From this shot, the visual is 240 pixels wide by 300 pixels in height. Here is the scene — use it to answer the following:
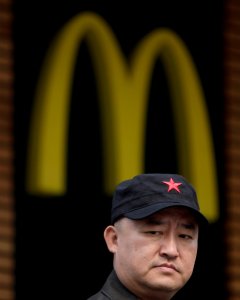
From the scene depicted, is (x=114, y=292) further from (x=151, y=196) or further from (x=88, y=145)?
(x=88, y=145)

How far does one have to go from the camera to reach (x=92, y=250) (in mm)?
8898

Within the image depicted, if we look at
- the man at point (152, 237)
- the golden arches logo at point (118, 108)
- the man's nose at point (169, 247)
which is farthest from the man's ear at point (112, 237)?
the golden arches logo at point (118, 108)

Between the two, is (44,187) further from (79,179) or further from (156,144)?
(156,144)

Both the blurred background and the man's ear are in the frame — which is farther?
the blurred background

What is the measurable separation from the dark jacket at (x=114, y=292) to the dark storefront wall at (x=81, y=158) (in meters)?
3.71

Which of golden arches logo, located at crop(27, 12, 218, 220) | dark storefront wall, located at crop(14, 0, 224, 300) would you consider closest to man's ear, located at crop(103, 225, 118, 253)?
golden arches logo, located at crop(27, 12, 218, 220)

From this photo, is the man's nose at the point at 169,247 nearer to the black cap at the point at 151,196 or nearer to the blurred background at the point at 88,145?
the black cap at the point at 151,196

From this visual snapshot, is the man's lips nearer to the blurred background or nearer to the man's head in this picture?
the man's head

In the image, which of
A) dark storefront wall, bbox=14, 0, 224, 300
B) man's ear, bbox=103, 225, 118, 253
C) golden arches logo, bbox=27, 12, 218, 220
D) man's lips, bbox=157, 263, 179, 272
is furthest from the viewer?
dark storefront wall, bbox=14, 0, 224, 300

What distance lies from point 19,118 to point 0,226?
670mm

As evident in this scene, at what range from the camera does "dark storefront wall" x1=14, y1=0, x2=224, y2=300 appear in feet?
28.1

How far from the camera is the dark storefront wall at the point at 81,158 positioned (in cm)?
857

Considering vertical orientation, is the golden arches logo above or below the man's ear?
above

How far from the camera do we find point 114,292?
4691mm
